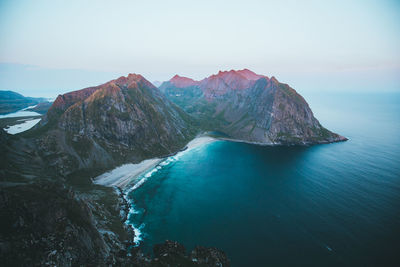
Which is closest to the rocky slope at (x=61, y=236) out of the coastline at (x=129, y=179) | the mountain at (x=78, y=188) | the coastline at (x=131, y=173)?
the mountain at (x=78, y=188)

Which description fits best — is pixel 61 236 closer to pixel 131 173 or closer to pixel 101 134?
pixel 131 173

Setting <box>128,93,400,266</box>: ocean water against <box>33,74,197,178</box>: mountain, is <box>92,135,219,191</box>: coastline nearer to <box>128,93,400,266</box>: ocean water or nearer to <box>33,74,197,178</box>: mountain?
<box>128,93,400,266</box>: ocean water

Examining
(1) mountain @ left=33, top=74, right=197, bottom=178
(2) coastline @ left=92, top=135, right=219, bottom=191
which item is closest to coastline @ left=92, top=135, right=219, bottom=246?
(2) coastline @ left=92, top=135, right=219, bottom=191

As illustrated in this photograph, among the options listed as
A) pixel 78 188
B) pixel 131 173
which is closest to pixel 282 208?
pixel 131 173

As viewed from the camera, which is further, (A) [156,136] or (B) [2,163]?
(A) [156,136]

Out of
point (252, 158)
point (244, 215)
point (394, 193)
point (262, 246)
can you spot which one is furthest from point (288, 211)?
point (252, 158)

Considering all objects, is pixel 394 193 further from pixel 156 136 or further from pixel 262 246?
pixel 156 136
